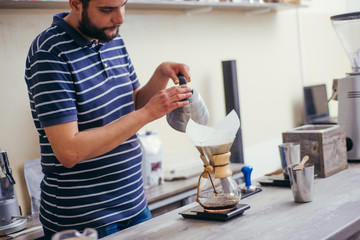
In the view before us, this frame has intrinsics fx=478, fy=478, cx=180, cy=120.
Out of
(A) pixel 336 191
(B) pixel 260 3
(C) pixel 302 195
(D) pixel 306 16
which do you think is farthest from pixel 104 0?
(D) pixel 306 16

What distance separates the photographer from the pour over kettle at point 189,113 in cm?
186

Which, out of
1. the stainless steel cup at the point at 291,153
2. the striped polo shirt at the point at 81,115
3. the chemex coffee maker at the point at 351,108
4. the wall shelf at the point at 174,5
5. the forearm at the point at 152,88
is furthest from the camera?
the wall shelf at the point at 174,5

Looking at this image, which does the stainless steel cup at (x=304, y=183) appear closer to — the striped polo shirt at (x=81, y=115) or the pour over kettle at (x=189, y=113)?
the pour over kettle at (x=189, y=113)

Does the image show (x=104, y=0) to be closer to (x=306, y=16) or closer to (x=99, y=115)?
(x=99, y=115)

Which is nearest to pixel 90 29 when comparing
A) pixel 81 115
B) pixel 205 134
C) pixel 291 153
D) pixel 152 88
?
pixel 81 115

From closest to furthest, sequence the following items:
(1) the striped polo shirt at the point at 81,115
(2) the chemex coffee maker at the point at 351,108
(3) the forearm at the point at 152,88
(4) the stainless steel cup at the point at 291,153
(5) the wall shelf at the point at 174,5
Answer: (1) the striped polo shirt at the point at 81,115
(4) the stainless steel cup at the point at 291,153
(3) the forearm at the point at 152,88
(2) the chemex coffee maker at the point at 351,108
(5) the wall shelf at the point at 174,5

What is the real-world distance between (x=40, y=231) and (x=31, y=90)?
72cm

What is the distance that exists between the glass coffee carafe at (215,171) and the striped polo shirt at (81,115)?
1.32 feet

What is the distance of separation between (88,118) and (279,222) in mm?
806

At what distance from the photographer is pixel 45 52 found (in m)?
1.75

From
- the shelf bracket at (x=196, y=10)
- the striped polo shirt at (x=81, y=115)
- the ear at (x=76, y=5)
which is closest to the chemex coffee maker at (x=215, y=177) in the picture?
the striped polo shirt at (x=81, y=115)

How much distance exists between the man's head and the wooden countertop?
0.74 m

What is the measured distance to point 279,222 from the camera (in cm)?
151

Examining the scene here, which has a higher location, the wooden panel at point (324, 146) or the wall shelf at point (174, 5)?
the wall shelf at point (174, 5)
